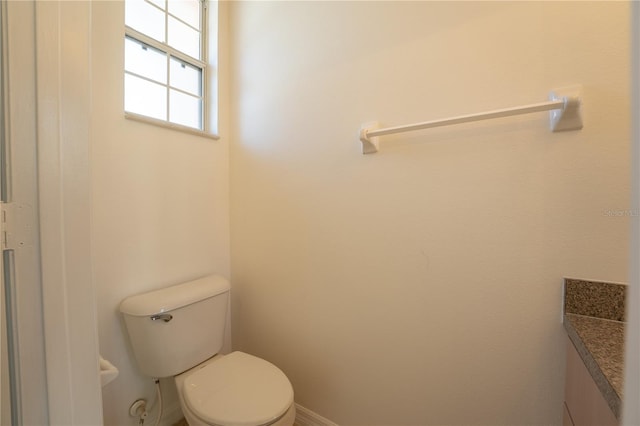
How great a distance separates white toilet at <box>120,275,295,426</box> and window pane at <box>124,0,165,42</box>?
1277 mm

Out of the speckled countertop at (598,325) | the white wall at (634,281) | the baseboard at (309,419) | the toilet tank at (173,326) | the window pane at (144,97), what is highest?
the window pane at (144,97)

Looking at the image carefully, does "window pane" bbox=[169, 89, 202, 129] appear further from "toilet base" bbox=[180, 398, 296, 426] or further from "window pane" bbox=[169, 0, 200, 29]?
"toilet base" bbox=[180, 398, 296, 426]

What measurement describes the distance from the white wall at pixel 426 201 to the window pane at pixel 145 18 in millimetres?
428

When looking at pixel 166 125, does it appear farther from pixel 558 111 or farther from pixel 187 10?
pixel 558 111

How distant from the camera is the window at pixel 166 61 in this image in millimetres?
1286

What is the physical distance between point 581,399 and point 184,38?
2227 mm

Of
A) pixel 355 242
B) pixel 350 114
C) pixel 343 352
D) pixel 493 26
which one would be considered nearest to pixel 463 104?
pixel 493 26

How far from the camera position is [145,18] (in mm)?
1335

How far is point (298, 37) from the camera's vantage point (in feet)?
4.44

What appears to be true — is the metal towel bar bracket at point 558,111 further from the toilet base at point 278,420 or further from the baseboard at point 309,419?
the baseboard at point 309,419

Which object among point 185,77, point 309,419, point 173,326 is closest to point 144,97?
point 185,77

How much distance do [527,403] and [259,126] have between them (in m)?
1.64

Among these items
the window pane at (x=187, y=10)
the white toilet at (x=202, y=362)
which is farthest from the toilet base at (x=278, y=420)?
the window pane at (x=187, y=10)

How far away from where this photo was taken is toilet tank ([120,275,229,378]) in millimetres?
1116
